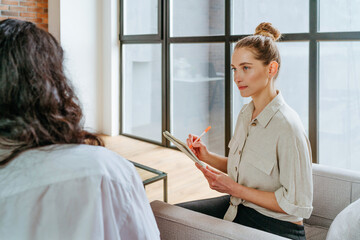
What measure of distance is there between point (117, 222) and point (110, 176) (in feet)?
0.30

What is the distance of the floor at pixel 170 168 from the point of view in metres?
2.85

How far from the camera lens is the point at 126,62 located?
15.7 ft

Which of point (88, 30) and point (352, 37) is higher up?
point (88, 30)

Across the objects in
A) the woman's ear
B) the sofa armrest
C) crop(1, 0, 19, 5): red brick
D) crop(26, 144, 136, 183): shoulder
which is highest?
crop(1, 0, 19, 5): red brick

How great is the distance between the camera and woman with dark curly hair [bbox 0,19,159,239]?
23.7 inches

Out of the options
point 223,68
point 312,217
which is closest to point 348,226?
point 312,217

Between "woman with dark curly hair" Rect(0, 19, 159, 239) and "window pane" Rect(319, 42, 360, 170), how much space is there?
104 inches

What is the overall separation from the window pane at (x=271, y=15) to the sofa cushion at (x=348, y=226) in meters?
2.31

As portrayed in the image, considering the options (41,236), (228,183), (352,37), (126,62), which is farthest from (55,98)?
(126,62)

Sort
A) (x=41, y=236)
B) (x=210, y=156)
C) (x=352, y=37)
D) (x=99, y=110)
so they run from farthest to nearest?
(x=99, y=110) < (x=352, y=37) < (x=210, y=156) < (x=41, y=236)

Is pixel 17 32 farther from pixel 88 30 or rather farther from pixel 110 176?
pixel 88 30

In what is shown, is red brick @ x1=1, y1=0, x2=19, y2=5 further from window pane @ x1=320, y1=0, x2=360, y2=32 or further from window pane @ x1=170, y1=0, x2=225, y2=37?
window pane @ x1=320, y1=0, x2=360, y2=32

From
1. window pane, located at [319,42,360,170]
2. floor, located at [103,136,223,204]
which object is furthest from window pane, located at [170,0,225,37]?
floor, located at [103,136,223,204]

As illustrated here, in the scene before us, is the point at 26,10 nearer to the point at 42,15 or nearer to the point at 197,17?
the point at 42,15
